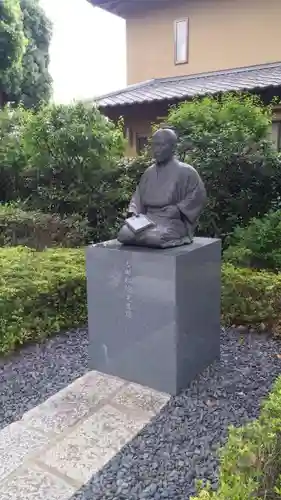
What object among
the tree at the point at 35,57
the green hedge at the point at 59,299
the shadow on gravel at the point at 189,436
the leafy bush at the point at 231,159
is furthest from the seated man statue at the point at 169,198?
the tree at the point at 35,57

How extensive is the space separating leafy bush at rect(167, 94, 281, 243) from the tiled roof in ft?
6.59

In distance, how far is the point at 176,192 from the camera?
354 centimetres

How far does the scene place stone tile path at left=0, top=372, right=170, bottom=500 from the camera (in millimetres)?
2412

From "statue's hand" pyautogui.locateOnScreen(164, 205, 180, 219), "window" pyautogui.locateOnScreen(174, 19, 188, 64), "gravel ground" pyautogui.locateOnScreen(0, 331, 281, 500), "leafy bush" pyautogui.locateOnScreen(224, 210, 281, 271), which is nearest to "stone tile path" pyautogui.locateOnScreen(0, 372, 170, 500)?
"gravel ground" pyautogui.locateOnScreen(0, 331, 281, 500)

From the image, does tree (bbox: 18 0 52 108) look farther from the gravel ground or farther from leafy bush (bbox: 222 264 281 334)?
the gravel ground

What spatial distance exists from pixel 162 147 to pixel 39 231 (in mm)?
3663

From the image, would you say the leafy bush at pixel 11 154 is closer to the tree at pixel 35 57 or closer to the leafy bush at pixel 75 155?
the leafy bush at pixel 75 155

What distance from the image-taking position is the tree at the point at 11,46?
11916mm

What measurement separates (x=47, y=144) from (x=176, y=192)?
4362 millimetres

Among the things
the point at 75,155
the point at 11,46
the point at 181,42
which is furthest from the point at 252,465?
the point at 11,46

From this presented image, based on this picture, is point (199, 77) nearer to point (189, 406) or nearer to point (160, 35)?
point (160, 35)

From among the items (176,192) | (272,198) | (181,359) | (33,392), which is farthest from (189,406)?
(272,198)

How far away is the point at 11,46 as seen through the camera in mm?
12203

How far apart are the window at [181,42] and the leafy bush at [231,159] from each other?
19.2 feet
